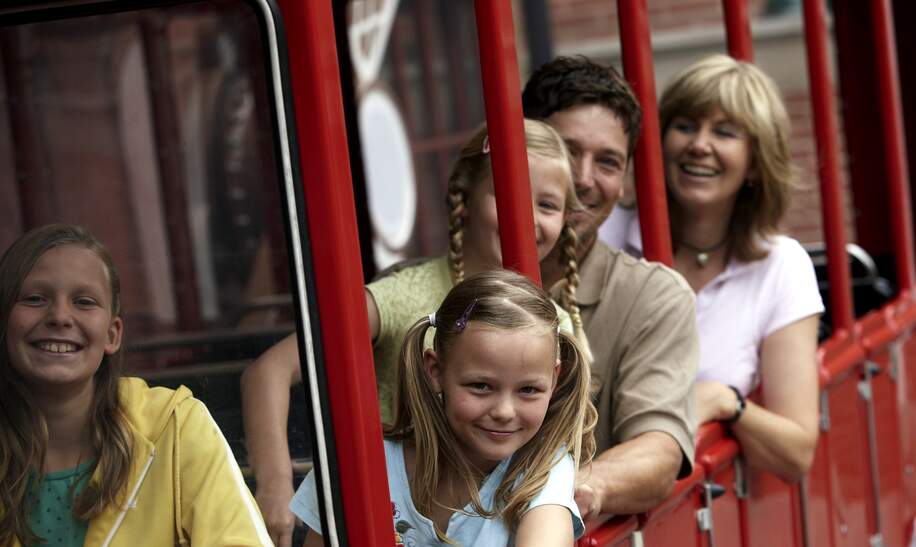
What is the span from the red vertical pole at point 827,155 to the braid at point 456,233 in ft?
5.28

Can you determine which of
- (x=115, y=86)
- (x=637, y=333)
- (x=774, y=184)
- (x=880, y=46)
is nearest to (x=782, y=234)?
(x=774, y=184)

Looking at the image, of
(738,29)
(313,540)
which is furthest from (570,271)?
(738,29)

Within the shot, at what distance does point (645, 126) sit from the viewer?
2.81 metres

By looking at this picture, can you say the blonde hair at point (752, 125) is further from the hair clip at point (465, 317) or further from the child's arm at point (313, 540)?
the child's arm at point (313, 540)

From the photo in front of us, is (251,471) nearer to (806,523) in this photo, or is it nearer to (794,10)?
(806,523)

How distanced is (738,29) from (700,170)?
13.5 inches

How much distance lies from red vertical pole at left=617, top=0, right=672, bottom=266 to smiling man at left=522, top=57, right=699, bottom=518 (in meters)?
0.06

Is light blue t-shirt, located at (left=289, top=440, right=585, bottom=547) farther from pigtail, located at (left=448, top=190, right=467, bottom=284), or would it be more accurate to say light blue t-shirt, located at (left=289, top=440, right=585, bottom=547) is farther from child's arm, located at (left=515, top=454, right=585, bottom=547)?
pigtail, located at (left=448, top=190, right=467, bottom=284)

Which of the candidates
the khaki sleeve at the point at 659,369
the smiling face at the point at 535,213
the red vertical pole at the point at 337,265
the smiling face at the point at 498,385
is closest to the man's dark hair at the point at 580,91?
the khaki sleeve at the point at 659,369

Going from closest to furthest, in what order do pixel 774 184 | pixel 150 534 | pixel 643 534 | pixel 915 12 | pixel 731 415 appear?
pixel 150 534, pixel 643 534, pixel 731 415, pixel 774 184, pixel 915 12

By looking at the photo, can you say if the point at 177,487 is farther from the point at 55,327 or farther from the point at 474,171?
the point at 474,171

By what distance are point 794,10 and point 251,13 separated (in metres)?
8.53

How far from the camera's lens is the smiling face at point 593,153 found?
2707mm

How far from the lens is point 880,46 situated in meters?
4.43
